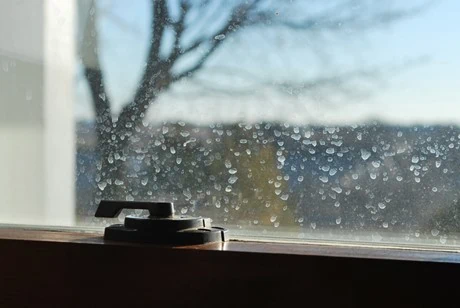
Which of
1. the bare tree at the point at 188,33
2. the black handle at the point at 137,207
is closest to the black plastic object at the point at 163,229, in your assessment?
the black handle at the point at 137,207

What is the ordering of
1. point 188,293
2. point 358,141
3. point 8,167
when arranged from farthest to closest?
point 8,167 < point 358,141 < point 188,293

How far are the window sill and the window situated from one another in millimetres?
76

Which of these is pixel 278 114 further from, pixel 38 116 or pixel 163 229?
pixel 38 116

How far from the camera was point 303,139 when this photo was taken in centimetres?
68

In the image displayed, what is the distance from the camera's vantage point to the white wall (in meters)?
0.78

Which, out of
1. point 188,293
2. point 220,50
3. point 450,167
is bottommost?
point 188,293

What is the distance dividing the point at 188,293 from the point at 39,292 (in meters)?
0.15

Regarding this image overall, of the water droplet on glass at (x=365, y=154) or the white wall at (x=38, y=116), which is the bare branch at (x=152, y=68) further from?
the water droplet on glass at (x=365, y=154)

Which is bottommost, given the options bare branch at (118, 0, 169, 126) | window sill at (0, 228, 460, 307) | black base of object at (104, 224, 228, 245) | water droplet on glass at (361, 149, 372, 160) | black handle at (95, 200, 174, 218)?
window sill at (0, 228, 460, 307)

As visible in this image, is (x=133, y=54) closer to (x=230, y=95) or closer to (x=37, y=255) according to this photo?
(x=230, y=95)

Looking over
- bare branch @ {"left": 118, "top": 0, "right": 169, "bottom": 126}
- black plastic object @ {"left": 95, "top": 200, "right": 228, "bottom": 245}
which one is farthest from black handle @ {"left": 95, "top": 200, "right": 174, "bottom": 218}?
bare branch @ {"left": 118, "top": 0, "right": 169, "bottom": 126}

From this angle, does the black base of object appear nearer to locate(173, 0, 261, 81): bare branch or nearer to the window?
the window

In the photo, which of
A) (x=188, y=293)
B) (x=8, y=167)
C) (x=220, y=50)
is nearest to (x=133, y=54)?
(x=220, y=50)

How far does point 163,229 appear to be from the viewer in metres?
0.60
